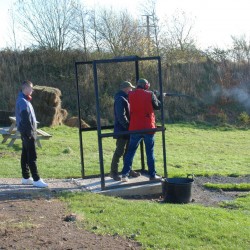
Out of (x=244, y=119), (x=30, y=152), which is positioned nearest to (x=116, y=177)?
(x=30, y=152)

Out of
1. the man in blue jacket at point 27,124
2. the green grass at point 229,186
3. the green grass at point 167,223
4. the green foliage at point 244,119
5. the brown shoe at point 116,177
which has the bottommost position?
the green grass at point 229,186

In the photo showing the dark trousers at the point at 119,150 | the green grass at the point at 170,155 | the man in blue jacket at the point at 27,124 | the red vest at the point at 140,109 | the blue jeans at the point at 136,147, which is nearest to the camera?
the man in blue jacket at the point at 27,124

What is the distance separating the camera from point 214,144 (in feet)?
64.7

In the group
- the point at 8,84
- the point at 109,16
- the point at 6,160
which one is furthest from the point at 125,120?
the point at 109,16

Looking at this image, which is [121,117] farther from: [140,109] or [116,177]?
[116,177]

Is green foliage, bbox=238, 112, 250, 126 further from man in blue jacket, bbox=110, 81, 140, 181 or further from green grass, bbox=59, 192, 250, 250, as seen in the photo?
green grass, bbox=59, 192, 250, 250

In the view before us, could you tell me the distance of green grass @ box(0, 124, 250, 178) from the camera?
12000mm

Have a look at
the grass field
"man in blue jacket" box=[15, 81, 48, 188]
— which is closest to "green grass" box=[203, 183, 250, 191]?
the grass field

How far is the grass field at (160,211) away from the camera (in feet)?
20.6

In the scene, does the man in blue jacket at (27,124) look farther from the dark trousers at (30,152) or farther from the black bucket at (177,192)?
the black bucket at (177,192)

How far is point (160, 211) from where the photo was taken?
7383mm

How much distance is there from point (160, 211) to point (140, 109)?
2.43 metres

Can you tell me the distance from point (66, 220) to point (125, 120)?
9.82ft

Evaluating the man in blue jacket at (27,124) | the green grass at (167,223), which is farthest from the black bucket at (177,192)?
the man in blue jacket at (27,124)
